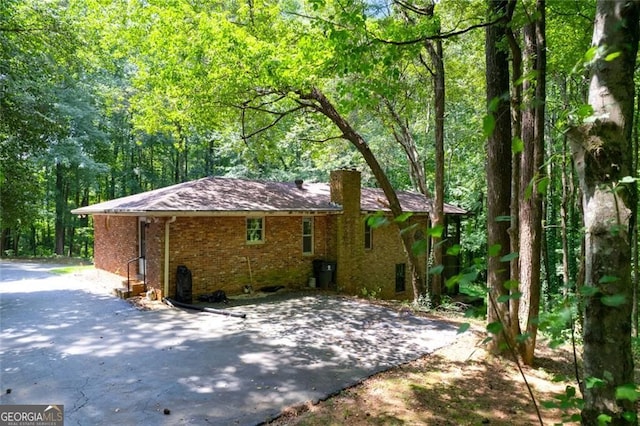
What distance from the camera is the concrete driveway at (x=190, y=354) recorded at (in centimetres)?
520

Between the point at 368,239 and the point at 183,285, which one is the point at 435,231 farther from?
the point at 368,239

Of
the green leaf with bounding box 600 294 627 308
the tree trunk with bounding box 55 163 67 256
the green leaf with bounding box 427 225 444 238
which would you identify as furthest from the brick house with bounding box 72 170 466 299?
the tree trunk with bounding box 55 163 67 256

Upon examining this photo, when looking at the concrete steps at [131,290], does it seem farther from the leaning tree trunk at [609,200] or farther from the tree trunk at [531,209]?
the leaning tree trunk at [609,200]

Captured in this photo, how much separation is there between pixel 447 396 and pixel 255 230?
8633mm

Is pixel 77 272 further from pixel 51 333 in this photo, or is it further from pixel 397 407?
pixel 397 407

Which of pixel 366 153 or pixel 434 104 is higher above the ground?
pixel 434 104

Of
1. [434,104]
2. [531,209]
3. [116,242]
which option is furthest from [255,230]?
[531,209]

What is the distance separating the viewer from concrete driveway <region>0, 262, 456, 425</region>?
5203 millimetres

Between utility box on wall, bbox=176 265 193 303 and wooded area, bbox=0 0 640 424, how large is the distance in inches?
176

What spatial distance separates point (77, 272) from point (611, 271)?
18893 mm

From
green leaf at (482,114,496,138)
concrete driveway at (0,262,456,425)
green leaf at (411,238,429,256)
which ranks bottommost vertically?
concrete driveway at (0,262,456,425)

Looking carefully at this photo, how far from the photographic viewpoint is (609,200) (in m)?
1.90

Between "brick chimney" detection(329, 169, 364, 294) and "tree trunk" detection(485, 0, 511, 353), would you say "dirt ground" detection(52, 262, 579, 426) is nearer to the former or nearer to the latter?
"tree trunk" detection(485, 0, 511, 353)

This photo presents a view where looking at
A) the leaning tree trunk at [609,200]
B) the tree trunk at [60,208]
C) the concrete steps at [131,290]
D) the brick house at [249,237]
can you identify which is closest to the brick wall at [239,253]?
the brick house at [249,237]
